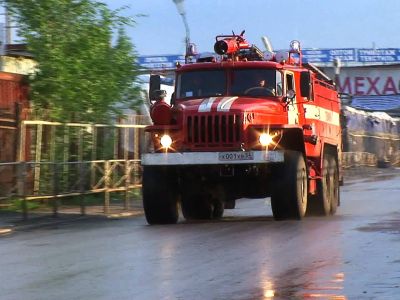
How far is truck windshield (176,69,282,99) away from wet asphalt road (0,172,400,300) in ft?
7.98

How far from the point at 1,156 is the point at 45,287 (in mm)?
10721

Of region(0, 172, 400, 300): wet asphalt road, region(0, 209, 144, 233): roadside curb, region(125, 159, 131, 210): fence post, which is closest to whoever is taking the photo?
region(0, 172, 400, 300): wet asphalt road

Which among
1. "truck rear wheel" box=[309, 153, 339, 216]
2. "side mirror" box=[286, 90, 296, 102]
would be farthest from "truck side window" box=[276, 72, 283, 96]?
"truck rear wheel" box=[309, 153, 339, 216]

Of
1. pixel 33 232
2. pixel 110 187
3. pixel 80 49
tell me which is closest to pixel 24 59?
pixel 80 49

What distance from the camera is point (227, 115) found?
1439 cm

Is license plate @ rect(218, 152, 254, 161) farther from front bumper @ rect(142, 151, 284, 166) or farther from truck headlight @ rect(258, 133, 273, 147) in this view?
truck headlight @ rect(258, 133, 273, 147)

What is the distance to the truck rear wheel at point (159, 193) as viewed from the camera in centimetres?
1492

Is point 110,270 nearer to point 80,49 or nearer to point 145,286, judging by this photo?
point 145,286

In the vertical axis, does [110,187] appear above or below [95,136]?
below

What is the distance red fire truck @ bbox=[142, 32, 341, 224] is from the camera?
1441cm

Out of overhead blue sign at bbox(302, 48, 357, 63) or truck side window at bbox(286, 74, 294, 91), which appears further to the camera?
overhead blue sign at bbox(302, 48, 357, 63)

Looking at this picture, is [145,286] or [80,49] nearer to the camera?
[145,286]

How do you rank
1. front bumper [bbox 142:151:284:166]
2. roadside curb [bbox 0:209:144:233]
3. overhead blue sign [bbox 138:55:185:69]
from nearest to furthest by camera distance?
1. front bumper [bbox 142:151:284:166]
2. roadside curb [bbox 0:209:144:233]
3. overhead blue sign [bbox 138:55:185:69]

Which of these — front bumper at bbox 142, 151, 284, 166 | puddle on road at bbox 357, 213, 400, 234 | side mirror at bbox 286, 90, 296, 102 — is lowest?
puddle on road at bbox 357, 213, 400, 234
